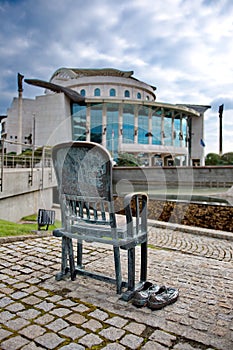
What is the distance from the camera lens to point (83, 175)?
296 cm

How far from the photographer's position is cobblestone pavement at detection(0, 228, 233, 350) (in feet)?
7.14

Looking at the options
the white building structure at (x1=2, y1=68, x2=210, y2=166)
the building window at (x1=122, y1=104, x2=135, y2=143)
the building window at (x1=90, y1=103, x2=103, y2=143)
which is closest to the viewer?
the white building structure at (x1=2, y1=68, x2=210, y2=166)

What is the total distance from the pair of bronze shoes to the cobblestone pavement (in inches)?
2.1

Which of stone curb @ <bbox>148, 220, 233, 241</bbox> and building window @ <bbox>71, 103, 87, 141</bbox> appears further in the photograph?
building window @ <bbox>71, 103, 87, 141</bbox>

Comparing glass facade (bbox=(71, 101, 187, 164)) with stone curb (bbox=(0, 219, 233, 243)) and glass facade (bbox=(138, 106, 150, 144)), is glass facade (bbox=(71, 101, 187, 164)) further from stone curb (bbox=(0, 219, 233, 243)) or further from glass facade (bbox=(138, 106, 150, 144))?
stone curb (bbox=(0, 219, 233, 243))

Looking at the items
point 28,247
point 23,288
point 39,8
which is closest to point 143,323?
point 23,288

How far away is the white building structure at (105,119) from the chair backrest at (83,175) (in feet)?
146

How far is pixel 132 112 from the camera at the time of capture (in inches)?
2140

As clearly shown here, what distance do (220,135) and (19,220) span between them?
53.2 metres

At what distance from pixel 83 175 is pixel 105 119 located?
51.3 meters

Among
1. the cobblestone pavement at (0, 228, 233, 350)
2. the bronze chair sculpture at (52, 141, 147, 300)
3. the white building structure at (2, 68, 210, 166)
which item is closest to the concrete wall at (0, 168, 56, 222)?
the cobblestone pavement at (0, 228, 233, 350)

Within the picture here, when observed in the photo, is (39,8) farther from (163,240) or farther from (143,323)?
(163,240)

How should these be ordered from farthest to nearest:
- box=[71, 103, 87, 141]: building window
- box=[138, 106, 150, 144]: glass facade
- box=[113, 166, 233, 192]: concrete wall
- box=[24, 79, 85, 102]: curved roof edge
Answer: box=[71, 103, 87, 141]: building window
box=[138, 106, 150, 144]: glass facade
box=[24, 79, 85, 102]: curved roof edge
box=[113, 166, 233, 192]: concrete wall

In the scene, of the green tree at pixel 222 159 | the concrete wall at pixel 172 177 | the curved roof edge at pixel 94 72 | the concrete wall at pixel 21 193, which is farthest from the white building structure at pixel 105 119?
the concrete wall at pixel 21 193
